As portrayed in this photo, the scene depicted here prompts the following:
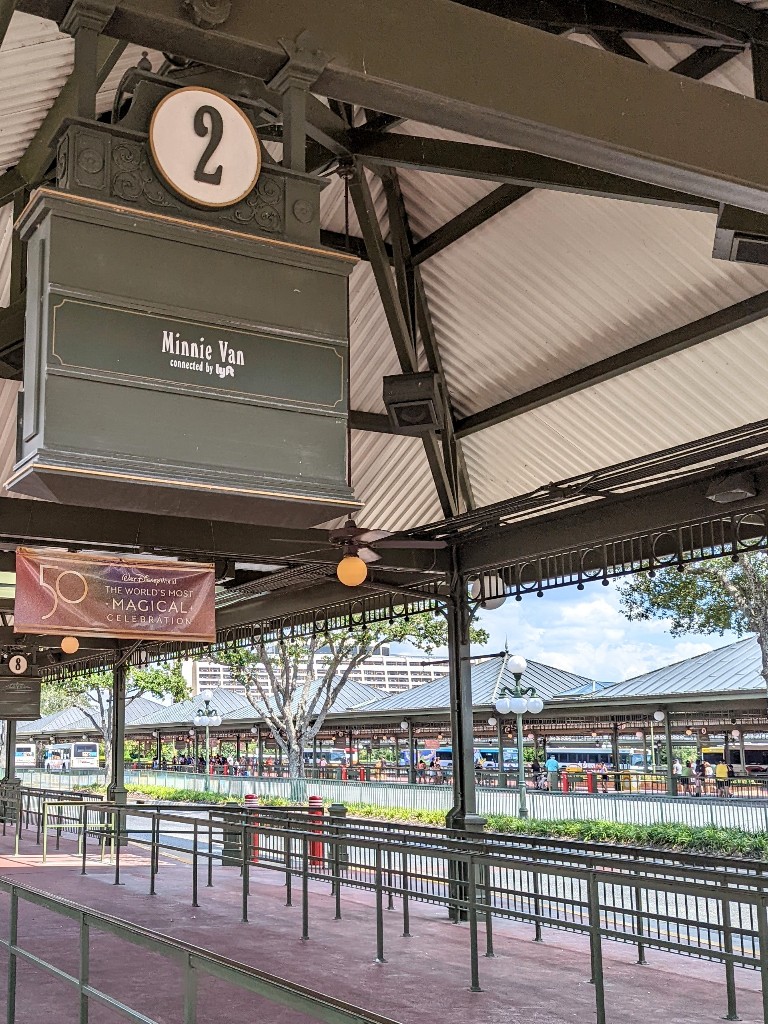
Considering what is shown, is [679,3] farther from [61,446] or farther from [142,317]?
[61,446]

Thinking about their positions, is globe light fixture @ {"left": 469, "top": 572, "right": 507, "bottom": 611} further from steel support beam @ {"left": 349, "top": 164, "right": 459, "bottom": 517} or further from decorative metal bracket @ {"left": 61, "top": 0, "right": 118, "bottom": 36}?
decorative metal bracket @ {"left": 61, "top": 0, "right": 118, "bottom": 36}

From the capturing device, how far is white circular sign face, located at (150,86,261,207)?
12.1 ft

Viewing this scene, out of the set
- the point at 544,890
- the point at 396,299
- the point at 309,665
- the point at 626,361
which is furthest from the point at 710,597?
the point at 396,299

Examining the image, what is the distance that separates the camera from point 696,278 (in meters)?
→ 8.07

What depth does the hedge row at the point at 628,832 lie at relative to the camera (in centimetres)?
2022

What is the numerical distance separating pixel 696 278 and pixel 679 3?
3.45 metres

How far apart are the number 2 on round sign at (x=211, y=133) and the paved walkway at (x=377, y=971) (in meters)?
5.72

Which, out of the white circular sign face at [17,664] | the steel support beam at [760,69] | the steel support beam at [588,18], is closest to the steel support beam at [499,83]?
the steel support beam at [760,69]

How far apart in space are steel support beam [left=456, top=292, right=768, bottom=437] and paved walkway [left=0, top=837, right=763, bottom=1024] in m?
4.96

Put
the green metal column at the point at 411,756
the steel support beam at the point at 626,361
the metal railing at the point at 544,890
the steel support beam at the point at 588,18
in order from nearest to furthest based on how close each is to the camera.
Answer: the steel support beam at the point at 588,18
the metal railing at the point at 544,890
the steel support beam at the point at 626,361
the green metal column at the point at 411,756

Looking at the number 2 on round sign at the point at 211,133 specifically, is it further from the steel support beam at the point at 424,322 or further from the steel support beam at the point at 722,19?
the steel support beam at the point at 424,322

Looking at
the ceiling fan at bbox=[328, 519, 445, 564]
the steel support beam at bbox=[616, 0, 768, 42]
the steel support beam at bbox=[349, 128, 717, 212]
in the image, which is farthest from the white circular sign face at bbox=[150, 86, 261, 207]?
the ceiling fan at bbox=[328, 519, 445, 564]

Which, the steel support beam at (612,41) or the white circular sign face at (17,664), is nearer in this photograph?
the steel support beam at (612,41)

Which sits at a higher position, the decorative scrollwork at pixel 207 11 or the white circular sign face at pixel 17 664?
the decorative scrollwork at pixel 207 11
